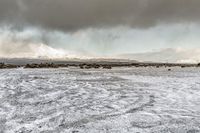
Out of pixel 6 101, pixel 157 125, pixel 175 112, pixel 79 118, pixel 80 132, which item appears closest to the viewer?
pixel 80 132

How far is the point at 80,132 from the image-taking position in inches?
266

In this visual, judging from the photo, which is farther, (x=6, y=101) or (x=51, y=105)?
(x=6, y=101)

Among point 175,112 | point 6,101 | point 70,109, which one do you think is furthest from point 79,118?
point 6,101

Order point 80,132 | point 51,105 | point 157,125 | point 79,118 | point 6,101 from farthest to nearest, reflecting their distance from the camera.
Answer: point 6,101 < point 51,105 < point 79,118 < point 157,125 < point 80,132

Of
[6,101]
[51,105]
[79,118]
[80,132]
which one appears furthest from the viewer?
[6,101]

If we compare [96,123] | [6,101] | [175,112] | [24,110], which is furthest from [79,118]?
[6,101]

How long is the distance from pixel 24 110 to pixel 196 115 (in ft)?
20.5

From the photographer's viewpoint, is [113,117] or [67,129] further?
[113,117]

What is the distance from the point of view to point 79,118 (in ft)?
27.1

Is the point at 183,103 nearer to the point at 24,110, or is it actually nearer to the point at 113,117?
the point at 113,117

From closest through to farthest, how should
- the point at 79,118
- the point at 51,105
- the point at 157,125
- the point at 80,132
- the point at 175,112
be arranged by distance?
1. the point at 80,132
2. the point at 157,125
3. the point at 79,118
4. the point at 175,112
5. the point at 51,105

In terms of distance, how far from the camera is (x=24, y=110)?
9492mm

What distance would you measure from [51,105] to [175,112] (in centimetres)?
493

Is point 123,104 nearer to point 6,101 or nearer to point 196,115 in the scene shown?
point 196,115
